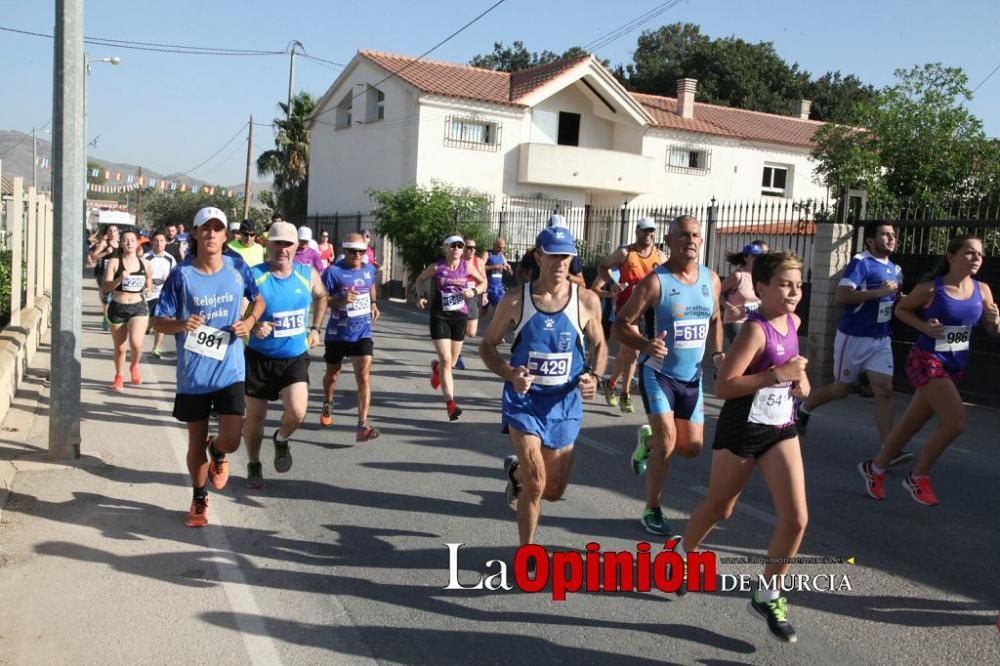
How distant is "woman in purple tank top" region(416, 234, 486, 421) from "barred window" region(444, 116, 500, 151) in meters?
23.1

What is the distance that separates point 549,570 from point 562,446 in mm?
744

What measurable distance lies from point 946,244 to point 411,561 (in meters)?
9.61

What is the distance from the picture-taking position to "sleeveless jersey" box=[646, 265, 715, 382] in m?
5.79

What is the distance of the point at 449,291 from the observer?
32.5 ft

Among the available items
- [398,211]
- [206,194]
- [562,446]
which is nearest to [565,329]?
[562,446]

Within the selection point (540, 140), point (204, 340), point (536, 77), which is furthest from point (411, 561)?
point (536, 77)

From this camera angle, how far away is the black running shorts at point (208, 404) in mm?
5809

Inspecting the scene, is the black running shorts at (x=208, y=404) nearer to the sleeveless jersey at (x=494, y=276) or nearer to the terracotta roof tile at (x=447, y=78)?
the sleeveless jersey at (x=494, y=276)

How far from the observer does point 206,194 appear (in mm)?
74812

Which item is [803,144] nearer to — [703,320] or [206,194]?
[703,320]

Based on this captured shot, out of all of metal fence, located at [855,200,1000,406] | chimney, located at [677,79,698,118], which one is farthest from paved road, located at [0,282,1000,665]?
chimney, located at [677,79,698,118]

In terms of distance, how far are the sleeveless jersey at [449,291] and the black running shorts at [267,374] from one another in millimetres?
3230

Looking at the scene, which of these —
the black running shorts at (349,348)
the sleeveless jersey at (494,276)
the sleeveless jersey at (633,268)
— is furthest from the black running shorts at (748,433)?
the sleeveless jersey at (494,276)

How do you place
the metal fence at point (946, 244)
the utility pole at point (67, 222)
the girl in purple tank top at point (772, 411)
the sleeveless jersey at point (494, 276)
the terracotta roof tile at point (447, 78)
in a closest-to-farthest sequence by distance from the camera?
the girl in purple tank top at point (772, 411) < the utility pole at point (67, 222) < the metal fence at point (946, 244) < the sleeveless jersey at point (494, 276) < the terracotta roof tile at point (447, 78)
